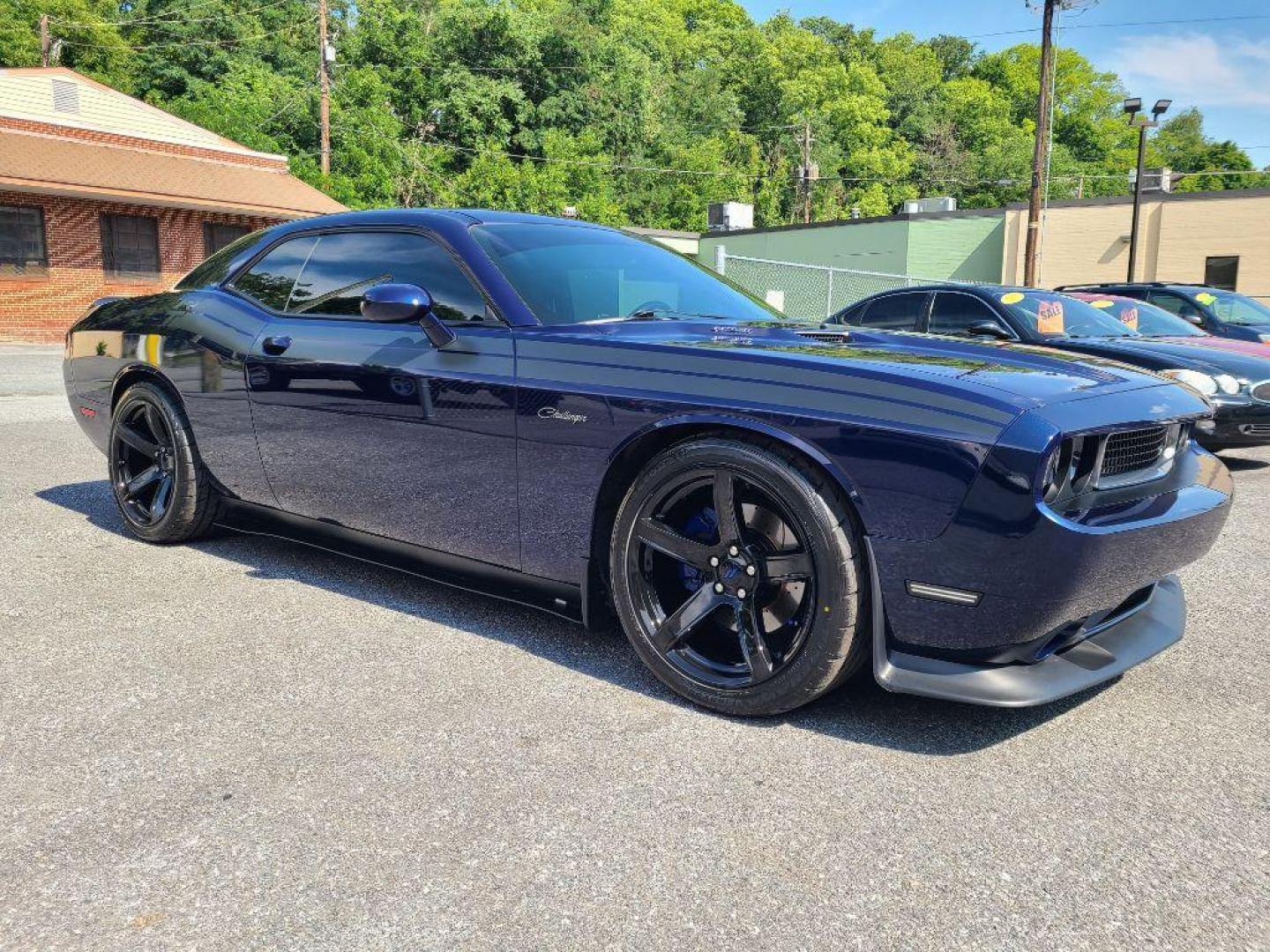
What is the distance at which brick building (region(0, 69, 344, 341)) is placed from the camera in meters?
21.4

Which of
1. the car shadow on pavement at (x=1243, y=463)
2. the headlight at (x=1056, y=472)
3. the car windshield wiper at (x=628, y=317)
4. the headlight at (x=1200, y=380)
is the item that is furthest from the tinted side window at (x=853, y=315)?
the headlight at (x=1056, y=472)

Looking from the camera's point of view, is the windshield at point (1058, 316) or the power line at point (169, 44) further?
the power line at point (169, 44)

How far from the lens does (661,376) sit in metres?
2.84

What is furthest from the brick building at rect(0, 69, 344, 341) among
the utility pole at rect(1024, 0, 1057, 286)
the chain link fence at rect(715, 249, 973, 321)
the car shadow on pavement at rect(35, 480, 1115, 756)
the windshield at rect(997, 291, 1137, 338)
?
→ the car shadow on pavement at rect(35, 480, 1115, 756)

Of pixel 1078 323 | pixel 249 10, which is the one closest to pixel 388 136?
pixel 249 10

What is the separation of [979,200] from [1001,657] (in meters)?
78.3

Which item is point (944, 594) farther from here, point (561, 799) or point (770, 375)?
point (561, 799)

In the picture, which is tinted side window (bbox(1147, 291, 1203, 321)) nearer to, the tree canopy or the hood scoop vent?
the hood scoop vent

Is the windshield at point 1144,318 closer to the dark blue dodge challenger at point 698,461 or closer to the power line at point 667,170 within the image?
the dark blue dodge challenger at point 698,461

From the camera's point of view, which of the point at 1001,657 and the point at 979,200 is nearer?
the point at 1001,657

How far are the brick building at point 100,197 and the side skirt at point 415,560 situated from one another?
20080 millimetres

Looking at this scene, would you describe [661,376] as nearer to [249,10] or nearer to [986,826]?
[986,826]

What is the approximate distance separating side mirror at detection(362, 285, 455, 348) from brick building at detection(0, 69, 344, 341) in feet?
68.9

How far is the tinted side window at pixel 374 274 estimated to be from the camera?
3.42m
